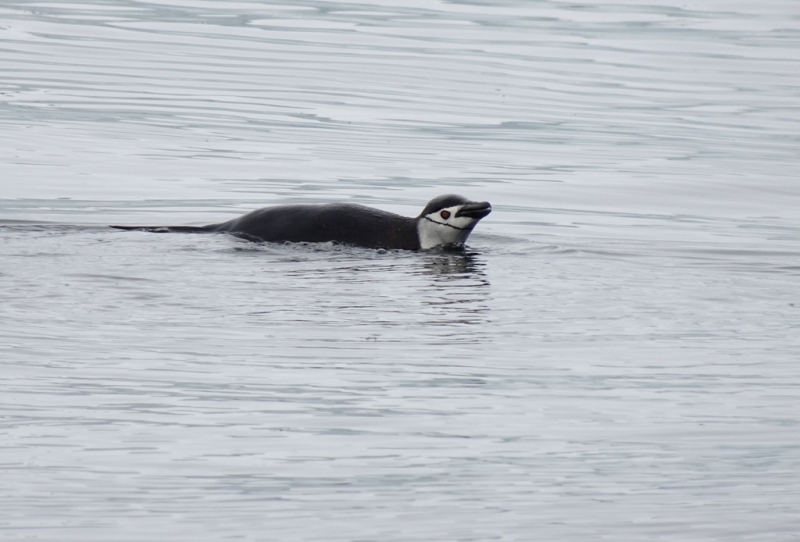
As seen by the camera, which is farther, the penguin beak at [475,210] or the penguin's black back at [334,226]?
the penguin beak at [475,210]

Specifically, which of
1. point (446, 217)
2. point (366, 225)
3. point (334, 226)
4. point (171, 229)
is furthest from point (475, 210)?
point (171, 229)

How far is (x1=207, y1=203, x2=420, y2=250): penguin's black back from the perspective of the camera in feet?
35.5

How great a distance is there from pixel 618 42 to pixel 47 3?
1104cm

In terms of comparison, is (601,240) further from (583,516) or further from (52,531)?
(52,531)

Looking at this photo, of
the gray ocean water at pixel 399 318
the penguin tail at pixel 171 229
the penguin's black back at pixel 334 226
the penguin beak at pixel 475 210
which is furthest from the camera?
the penguin tail at pixel 171 229

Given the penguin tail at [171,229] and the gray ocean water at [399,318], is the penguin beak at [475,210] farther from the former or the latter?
the penguin tail at [171,229]

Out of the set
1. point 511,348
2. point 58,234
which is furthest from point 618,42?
point 511,348

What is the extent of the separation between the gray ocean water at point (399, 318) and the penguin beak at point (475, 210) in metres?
0.31

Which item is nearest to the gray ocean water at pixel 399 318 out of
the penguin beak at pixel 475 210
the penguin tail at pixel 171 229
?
the penguin tail at pixel 171 229

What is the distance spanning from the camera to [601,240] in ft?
39.2

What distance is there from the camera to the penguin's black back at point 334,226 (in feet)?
35.5

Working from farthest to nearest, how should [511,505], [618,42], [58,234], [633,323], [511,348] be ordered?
[618,42]
[58,234]
[633,323]
[511,348]
[511,505]

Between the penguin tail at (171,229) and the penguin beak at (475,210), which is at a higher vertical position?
the penguin beak at (475,210)

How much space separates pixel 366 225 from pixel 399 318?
2.57 meters
